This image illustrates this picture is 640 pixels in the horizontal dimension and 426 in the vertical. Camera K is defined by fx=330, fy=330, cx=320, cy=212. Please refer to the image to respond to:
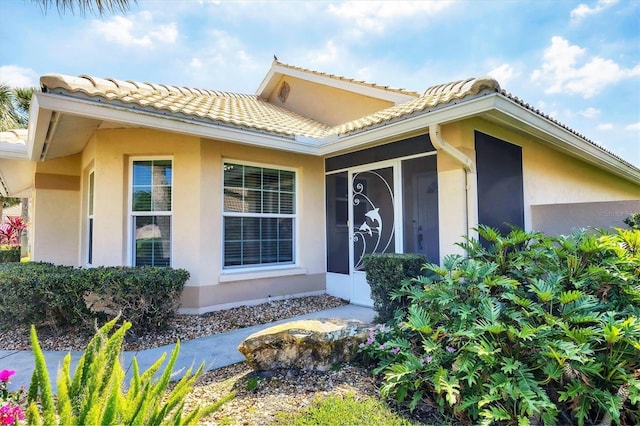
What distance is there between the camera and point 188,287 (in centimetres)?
677

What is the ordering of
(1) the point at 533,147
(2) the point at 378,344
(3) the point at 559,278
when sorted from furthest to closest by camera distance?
1. (1) the point at 533,147
2. (2) the point at 378,344
3. (3) the point at 559,278

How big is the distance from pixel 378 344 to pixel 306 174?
5011mm

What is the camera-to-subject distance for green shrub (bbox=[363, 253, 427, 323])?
5.54 m

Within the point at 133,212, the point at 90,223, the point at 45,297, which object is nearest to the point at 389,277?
the point at 133,212

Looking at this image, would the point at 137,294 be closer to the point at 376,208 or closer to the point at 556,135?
the point at 376,208

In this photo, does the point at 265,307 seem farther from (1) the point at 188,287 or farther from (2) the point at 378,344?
(2) the point at 378,344

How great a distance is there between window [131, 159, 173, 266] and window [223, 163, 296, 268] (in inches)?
48.8

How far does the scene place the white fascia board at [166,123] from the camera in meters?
4.94

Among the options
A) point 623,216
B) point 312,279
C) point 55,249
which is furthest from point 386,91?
point 55,249

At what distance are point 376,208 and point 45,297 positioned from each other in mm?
6245

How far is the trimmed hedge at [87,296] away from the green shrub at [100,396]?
3081 millimetres

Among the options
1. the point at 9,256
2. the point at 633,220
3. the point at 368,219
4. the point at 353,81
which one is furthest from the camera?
the point at 9,256

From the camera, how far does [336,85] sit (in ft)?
34.6

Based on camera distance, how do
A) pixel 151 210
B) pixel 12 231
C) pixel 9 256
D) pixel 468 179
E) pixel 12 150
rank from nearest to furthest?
pixel 468 179, pixel 151 210, pixel 12 150, pixel 9 256, pixel 12 231
